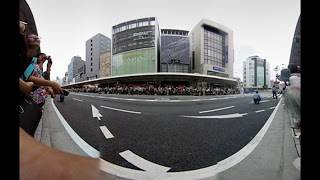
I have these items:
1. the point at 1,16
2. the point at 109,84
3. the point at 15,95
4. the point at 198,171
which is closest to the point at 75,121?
the point at 109,84

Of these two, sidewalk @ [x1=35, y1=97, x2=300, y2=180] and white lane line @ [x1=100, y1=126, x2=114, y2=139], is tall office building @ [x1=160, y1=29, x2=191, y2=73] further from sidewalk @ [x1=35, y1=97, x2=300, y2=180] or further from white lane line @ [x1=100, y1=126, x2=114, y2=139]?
sidewalk @ [x1=35, y1=97, x2=300, y2=180]

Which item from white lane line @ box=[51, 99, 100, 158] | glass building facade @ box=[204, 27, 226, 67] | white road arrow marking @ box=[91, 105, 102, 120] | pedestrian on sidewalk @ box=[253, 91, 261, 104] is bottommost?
white lane line @ box=[51, 99, 100, 158]

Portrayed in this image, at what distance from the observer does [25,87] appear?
1323 mm

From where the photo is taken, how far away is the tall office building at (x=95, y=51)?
130 cm

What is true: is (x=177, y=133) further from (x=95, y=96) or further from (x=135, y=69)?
(x=95, y=96)

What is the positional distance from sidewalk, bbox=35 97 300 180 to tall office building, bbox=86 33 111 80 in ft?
1.12

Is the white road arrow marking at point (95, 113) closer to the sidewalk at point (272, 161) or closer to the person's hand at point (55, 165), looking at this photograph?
the person's hand at point (55, 165)

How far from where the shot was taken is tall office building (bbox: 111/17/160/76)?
1.25 meters

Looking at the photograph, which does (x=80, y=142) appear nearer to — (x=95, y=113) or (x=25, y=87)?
(x=95, y=113)

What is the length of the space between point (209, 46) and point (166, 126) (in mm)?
556

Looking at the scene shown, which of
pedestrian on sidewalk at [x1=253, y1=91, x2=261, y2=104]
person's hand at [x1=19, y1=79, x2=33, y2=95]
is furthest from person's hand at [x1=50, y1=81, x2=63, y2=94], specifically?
pedestrian on sidewalk at [x1=253, y1=91, x2=261, y2=104]

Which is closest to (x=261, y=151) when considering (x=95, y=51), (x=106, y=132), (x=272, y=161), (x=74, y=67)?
(x=272, y=161)

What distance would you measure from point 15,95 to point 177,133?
1.07 meters

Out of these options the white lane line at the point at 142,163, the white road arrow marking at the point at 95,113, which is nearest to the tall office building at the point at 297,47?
the white lane line at the point at 142,163
